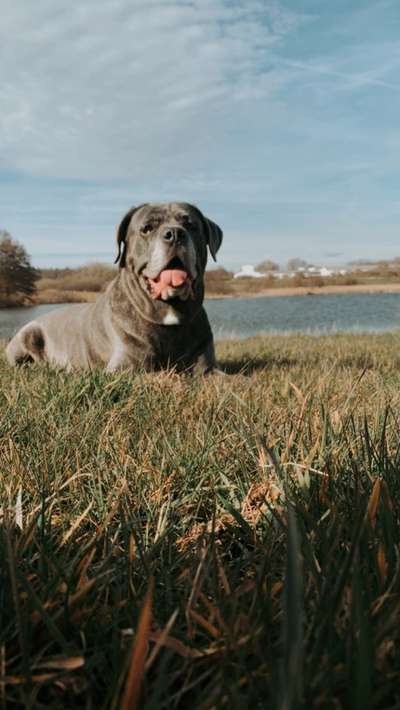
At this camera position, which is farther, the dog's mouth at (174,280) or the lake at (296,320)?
the lake at (296,320)

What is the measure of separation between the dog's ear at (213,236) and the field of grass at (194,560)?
1.91 m

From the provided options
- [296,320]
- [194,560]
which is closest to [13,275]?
[296,320]

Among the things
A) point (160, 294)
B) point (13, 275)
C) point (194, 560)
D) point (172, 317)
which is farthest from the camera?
point (13, 275)

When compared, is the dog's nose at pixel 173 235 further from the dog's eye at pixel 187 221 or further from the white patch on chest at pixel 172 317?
the white patch on chest at pixel 172 317

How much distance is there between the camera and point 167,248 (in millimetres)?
3629

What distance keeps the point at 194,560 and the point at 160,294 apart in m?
2.80

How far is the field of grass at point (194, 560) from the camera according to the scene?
684mm

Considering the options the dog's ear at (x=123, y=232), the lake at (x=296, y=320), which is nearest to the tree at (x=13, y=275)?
the lake at (x=296, y=320)

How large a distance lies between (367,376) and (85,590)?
3.09 meters

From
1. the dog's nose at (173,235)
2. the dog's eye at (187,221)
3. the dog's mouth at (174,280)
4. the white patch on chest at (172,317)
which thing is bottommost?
the white patch on chest at (172,317)

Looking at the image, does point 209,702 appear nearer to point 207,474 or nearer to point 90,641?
point 90,641

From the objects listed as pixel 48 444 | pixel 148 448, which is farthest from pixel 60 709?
pixel 48 444

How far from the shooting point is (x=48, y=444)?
6.49 feet

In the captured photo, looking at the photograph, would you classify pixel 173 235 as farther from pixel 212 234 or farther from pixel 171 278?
pixel 212 234
